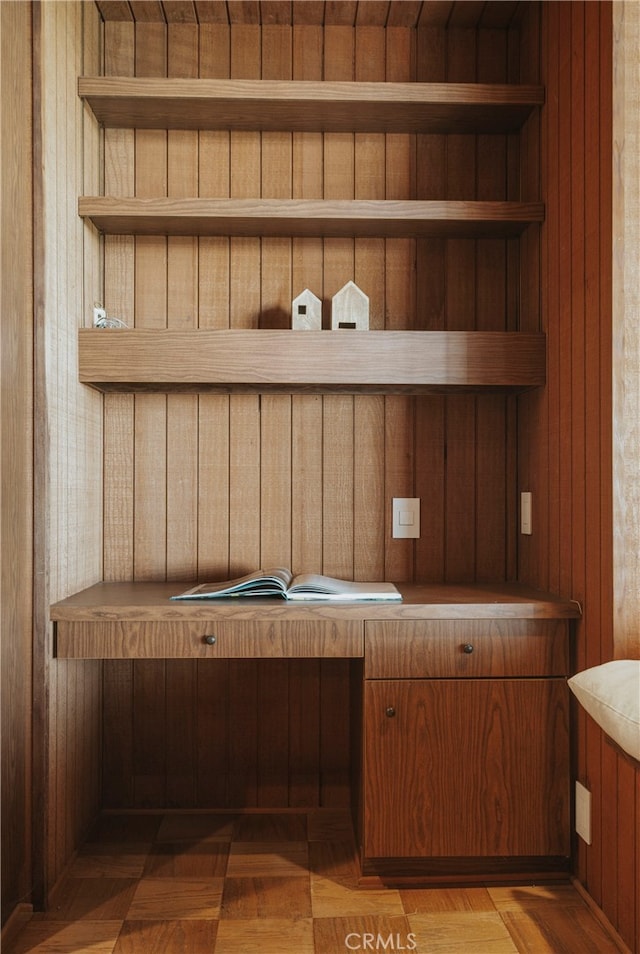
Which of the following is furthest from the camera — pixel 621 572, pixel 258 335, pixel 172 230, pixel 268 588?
pixel 172 230

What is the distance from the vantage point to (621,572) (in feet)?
5.26

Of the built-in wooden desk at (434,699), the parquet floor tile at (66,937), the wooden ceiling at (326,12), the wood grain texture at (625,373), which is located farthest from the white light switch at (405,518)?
the wooden ceiling at (326,12)

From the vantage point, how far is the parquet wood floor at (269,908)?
62.9 inches

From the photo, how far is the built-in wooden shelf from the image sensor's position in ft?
6.57

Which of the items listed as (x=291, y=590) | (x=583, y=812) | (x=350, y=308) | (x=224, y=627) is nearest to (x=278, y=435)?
(x=350, y=308)

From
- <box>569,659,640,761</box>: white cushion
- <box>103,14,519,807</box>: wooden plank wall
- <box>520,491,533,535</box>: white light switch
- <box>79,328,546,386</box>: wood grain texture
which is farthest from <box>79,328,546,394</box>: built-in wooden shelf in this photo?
<box>569,659,640,761</box>: white cushion

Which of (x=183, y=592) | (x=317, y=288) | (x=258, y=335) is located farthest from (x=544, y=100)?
(x=183, y=592)

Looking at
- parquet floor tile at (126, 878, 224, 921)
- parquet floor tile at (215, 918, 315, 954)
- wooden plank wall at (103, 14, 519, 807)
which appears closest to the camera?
parquet floor tile at (215, 918, 315, 954)

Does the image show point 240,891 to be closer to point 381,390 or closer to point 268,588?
point 268,588

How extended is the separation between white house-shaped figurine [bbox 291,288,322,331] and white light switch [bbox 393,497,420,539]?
606 mm

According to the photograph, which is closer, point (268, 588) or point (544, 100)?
point (268, 588)

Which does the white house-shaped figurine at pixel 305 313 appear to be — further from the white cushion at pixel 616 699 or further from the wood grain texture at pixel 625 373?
the white cushion at pixel 616 699

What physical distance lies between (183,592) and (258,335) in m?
0.75

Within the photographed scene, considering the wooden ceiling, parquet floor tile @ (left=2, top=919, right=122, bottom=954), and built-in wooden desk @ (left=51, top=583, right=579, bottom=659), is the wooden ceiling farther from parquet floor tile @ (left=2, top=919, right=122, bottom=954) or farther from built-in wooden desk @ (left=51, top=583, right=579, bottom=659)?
parquet floor tile @ (left=2, top=919, right=122, bottom=954)
